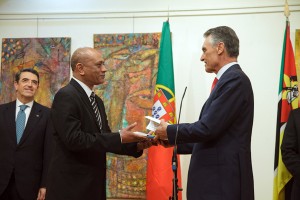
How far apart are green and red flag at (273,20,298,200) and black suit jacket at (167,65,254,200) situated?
144 cm

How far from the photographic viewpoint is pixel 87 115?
7.66ft

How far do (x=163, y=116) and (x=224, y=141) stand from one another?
1.52m

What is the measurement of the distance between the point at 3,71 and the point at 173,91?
2.01 meters

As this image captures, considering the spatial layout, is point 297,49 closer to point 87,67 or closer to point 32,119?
point 87,67

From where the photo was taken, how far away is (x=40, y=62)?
4164mm

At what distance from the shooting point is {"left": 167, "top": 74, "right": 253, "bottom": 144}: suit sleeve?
202 centimetres

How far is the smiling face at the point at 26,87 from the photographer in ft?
10.6

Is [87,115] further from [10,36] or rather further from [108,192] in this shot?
[10,36]

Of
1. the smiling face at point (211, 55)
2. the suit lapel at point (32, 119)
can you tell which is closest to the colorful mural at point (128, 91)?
the suit lapel at point (32, 119)

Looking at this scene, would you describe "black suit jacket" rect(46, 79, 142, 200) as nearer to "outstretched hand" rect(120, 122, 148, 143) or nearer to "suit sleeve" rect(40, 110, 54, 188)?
"outstretched hand" rect(120, 122, 148, 143)

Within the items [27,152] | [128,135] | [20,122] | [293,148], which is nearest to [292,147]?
[293,148]

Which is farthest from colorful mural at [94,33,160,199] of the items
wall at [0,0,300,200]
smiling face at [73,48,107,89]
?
smiling face at [73,48,107,89]

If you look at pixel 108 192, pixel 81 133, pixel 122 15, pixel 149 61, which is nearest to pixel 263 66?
pixel 149 61

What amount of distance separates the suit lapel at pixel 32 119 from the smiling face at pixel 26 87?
99 millimetres
